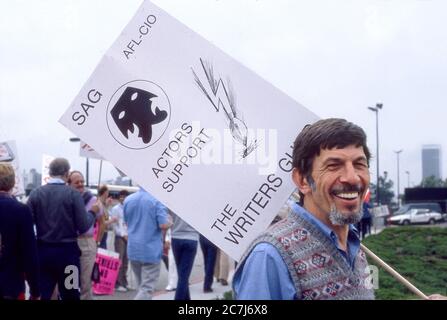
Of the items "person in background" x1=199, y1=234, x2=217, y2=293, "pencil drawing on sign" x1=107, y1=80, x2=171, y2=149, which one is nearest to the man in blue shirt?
"person in background" x1=199, y1=234, x2=217, y2=293

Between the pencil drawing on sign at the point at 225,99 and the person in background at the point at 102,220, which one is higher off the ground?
the person in background at the point at 102,220

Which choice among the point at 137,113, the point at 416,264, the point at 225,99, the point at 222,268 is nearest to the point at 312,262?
the point at 225,99

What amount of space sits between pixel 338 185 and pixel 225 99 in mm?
863

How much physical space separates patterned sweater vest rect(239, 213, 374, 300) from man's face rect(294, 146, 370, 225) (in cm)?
8

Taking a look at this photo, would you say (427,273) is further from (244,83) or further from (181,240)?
(244,83)

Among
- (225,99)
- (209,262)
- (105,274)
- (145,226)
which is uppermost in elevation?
(209,262)

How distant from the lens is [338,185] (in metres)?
2.14

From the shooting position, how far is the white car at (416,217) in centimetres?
2816

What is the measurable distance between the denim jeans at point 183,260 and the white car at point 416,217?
2140cm

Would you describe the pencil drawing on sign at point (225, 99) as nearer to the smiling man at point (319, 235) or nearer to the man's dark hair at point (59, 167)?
the smiling man at point (319, 235)

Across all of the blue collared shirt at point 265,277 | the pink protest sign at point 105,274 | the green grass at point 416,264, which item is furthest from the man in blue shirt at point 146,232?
the blue collared shirt at point 265,277

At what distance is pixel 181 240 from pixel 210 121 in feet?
11.6

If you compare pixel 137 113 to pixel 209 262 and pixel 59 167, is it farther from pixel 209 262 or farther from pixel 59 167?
pixel 209 262
